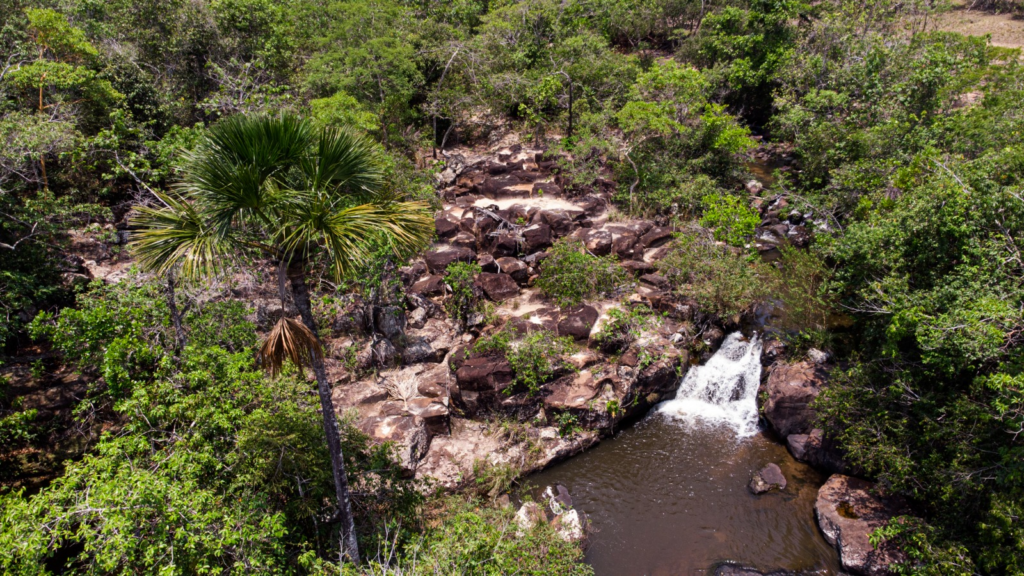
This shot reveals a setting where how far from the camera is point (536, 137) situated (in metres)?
30.8

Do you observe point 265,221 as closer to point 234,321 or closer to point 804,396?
point 234,321

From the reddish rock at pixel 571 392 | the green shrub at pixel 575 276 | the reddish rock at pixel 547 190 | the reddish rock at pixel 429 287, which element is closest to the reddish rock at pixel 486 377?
the reddish rock at pixel 571 392

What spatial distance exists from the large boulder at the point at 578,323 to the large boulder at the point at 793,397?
18.6 ft

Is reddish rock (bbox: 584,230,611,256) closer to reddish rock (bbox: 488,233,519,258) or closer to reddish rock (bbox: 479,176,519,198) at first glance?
reddish rock (bbox: 488,233,519,258)

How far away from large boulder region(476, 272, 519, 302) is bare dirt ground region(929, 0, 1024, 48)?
39357 millimetres

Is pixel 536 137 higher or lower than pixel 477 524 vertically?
higher

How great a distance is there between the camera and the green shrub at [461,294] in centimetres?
1747

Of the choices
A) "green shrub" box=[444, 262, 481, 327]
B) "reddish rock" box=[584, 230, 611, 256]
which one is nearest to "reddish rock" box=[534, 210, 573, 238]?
"reddish rock" box=[584, 230, 611, 256]

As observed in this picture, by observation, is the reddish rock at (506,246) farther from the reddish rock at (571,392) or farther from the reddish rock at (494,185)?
the reddish rock at (571,392)

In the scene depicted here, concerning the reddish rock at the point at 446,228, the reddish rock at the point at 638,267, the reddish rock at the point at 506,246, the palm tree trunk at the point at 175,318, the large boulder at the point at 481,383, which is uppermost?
the palm tree trunk at the point at 175,318

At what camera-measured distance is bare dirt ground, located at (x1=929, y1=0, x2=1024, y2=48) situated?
3650cm

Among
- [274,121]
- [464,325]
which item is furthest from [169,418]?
[464,325]

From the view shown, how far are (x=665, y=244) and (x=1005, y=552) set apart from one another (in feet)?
46.1

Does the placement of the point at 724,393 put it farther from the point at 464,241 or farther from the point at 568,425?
the point at 464,241
